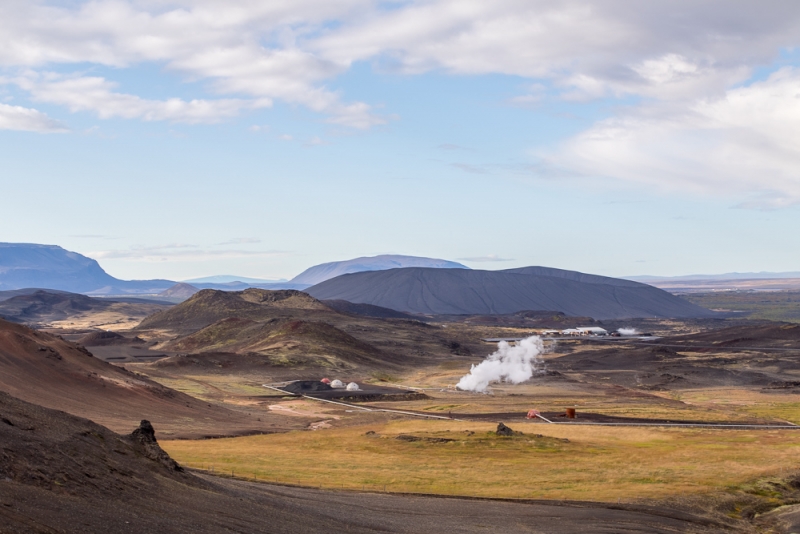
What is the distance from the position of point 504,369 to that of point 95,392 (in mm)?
78426

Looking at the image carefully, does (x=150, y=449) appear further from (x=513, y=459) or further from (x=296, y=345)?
(x=296, y=345)

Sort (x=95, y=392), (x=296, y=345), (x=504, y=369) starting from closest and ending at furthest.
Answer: (x=95, y=392), (x=504, y=369), (x=296, y=345)

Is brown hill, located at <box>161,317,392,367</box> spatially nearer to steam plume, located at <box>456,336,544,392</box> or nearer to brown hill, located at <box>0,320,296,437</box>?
steam plume, located at <box>456,336,544,392</box>

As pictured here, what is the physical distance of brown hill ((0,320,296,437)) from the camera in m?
72.9

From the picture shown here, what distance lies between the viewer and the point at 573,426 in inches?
3169

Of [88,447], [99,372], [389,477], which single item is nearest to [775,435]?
[389,477]

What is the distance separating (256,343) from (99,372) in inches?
3565

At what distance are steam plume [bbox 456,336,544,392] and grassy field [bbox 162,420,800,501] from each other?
5155 centimetres

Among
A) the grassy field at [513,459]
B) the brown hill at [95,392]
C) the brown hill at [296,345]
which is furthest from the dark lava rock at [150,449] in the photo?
the brown hill at [296,345]

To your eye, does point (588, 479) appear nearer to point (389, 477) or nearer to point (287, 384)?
point (389, 477)

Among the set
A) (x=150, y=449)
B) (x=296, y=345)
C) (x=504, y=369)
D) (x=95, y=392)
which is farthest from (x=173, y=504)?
(x=296, y=345)

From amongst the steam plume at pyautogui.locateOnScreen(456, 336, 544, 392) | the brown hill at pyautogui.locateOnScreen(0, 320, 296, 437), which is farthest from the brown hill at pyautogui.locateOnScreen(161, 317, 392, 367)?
the brown hill at pyautogui.locateOnScreen(0, 320, 296, 437)

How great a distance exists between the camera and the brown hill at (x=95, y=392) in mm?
72875

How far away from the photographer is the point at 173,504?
101 feet
